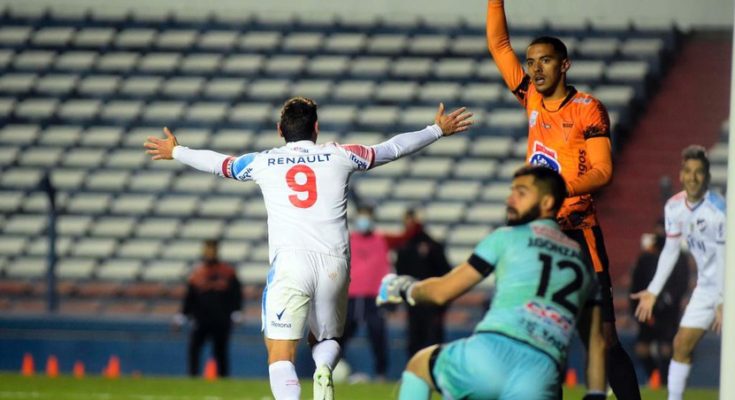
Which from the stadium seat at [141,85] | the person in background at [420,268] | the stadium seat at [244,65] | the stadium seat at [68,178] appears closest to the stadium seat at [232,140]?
the stadium seat at [244,65]

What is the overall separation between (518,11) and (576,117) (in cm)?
1032

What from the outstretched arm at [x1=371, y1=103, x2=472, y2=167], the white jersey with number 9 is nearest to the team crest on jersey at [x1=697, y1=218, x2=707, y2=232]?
the outstretched arm at [x1=371, y1=103, x2=472, y2=167]

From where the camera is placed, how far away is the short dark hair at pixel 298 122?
289 inches

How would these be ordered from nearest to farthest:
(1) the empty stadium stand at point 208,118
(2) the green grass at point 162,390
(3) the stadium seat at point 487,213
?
(2) the green grass at point 162,390 < (3) the stadium seat at point 487,213 < (1) the empty stadium stand at point 208,118

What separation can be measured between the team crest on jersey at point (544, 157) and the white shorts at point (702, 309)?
8.64 feet

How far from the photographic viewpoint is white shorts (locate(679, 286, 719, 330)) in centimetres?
923

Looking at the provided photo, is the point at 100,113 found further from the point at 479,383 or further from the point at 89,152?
the point at 479,383

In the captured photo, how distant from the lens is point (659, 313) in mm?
14047

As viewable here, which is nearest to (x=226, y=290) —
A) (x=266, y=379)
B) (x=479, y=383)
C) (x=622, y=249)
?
(x=266, y=379)

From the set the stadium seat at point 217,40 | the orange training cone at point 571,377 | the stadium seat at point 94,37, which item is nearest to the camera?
the orange training cone at point 571,377

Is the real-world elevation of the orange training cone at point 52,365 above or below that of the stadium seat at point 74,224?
below

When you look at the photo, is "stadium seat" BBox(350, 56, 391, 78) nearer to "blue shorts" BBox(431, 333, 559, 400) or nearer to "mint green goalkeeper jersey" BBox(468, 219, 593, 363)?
"mint green goalkeeper jersey" BBox(468, 219, 593, 363)

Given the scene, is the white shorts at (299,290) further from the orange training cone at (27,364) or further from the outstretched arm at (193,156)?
the orange training cone at (27,364)

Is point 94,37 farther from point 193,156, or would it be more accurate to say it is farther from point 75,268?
point 193,156
